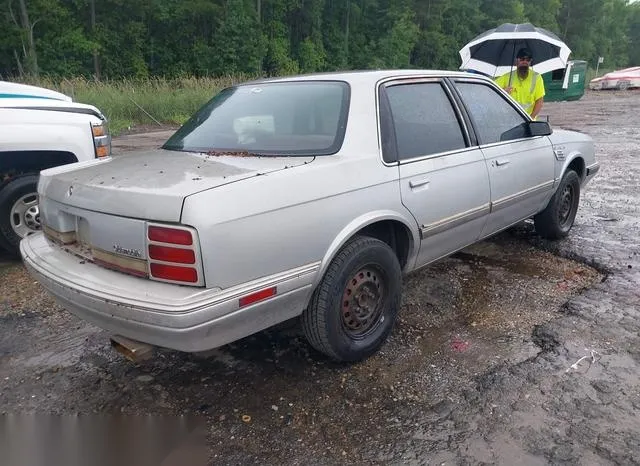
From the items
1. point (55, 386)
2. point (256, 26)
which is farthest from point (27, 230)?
point (256, 26)

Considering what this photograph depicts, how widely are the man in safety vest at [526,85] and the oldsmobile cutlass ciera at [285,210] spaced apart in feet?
9.04

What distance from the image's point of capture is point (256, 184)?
2422 mm

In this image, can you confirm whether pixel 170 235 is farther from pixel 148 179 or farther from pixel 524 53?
pixel 524 53

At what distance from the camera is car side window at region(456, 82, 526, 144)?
3949mm

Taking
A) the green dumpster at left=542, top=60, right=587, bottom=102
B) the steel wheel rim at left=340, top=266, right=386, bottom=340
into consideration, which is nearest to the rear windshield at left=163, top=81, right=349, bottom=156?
the steel wheel rim at left=340, top=266, right=386, bottom=340

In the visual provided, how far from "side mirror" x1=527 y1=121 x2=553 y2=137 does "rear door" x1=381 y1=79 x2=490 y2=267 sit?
863 mm

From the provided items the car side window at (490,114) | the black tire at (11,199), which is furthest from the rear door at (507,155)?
the black tire at (11,199)

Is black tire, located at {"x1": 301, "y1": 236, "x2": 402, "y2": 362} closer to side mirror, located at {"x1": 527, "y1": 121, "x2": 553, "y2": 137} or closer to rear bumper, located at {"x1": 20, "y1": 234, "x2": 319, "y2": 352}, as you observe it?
rear bumper, located at {"x1": 20, "y1": 234, "x2": 319, "y2": 352}

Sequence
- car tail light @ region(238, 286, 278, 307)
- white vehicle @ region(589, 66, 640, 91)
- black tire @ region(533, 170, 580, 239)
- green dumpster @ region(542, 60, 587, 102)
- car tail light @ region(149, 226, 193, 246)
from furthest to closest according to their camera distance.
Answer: white vehicle @ region(589, 66, 640, 91)
green dumpster @ region(542, 60, 587, 102)
black tire @ region(533, 170, 580, 239)
car tail light @ region(238, 286, 278, 307)
car tail light @ region(149, 226, 193, 246)

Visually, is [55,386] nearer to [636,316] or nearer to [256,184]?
[256,184]

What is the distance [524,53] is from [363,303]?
5190 mm

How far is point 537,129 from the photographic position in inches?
171

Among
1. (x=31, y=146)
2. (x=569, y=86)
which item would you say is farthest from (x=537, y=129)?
(x=569, y=86)

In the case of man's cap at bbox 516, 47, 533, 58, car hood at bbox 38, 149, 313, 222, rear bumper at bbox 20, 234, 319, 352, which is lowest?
rear bumper at bbox 20, 234, 319, 352
